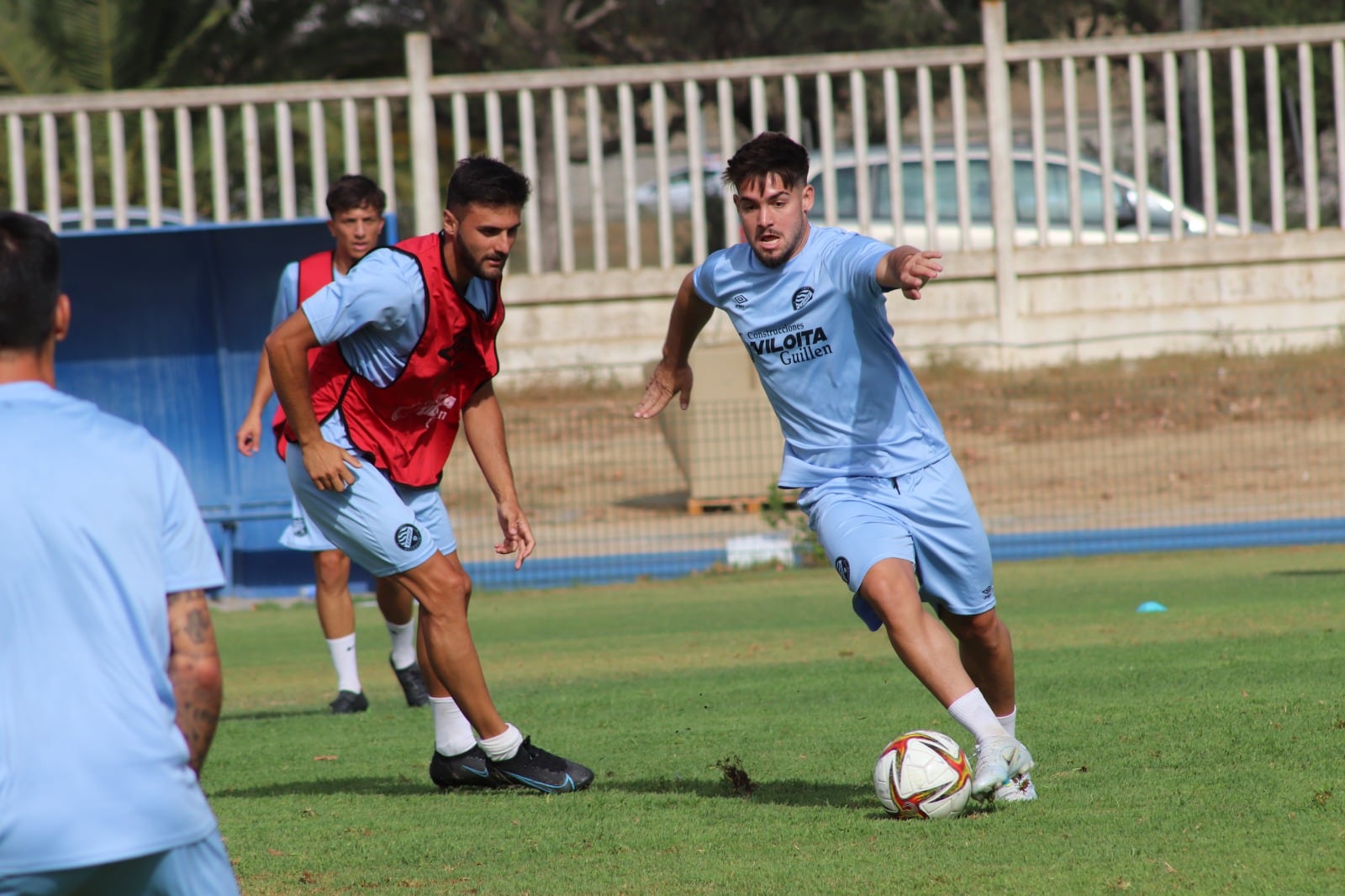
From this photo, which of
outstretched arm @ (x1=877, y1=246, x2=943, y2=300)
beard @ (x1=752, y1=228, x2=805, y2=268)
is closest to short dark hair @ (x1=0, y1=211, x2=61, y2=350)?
outstretched arm @ (x1=877, y1=246, x2=943, y2=300)

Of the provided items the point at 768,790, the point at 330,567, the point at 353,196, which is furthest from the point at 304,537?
the point at 768,790

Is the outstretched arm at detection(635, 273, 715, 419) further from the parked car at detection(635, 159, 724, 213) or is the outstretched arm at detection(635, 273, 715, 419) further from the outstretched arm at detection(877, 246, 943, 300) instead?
the parked car at detection(635, 159, 724, 213)

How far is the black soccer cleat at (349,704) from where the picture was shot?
7.82 metres

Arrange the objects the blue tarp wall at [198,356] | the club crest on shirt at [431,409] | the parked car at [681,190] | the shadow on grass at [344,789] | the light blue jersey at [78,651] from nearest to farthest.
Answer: the light blue jersey at [78,651], the shadow on grass at [344,789], the club crest on shirt at [431,409], the blue tarp wall at [198,356], the parked car at [681,190]

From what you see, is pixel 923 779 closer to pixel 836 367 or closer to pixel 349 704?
pixel 836 367

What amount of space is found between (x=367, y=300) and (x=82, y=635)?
119 inches

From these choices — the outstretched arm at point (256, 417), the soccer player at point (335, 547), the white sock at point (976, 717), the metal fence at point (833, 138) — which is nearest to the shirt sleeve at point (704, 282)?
the white sock at point (976, 717)

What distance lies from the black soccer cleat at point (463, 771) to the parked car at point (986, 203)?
1469 cm

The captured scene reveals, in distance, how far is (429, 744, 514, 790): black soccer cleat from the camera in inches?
227

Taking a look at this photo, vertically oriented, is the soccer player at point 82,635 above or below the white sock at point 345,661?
above

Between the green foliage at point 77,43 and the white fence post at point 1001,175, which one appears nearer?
the white fence post at point 1001,175

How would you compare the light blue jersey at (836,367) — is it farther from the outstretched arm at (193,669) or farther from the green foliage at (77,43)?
the green foliage at (77,43)

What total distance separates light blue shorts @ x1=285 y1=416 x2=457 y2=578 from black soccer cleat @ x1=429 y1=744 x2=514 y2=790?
0.72 metres

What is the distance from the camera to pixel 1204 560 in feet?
41.8
